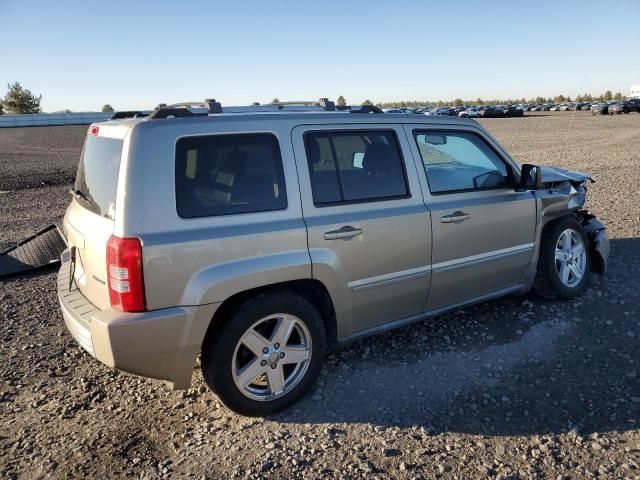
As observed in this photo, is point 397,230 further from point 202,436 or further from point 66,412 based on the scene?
point 66,412

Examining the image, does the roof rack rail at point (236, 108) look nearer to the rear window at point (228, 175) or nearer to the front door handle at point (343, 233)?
the rear window at point (228, 175)

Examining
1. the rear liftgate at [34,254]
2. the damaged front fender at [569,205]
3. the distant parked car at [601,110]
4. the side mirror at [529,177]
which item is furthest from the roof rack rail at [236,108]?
the distant parked car at [601,110]

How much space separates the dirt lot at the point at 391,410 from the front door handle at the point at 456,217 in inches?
40.2

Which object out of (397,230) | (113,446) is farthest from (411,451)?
(113,446)

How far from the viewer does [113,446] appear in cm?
314

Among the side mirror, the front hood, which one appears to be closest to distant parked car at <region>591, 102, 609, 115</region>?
the front hood

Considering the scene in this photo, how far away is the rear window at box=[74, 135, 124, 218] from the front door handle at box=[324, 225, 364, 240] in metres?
1.31

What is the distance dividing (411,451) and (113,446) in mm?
1747

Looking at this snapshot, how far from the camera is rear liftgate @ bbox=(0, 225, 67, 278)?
6.11m

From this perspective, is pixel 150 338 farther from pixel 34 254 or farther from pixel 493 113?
pixel 493 113

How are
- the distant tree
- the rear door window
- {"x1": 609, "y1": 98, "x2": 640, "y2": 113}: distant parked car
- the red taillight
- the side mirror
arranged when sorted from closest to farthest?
the red taillight, the rear door window, the side mirror, {"x1": 609, "y1": 98, "x2": 640, "y2": 113}: distant parked car, the distant tree

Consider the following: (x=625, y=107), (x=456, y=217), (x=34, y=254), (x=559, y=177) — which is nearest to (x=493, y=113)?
(x=625, y=107)

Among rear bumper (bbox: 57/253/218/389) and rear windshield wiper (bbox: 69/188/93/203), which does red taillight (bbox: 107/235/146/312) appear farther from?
rear windshield wiper (bbox: 69/188/93/203)

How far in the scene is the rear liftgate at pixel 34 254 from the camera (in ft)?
20.1
